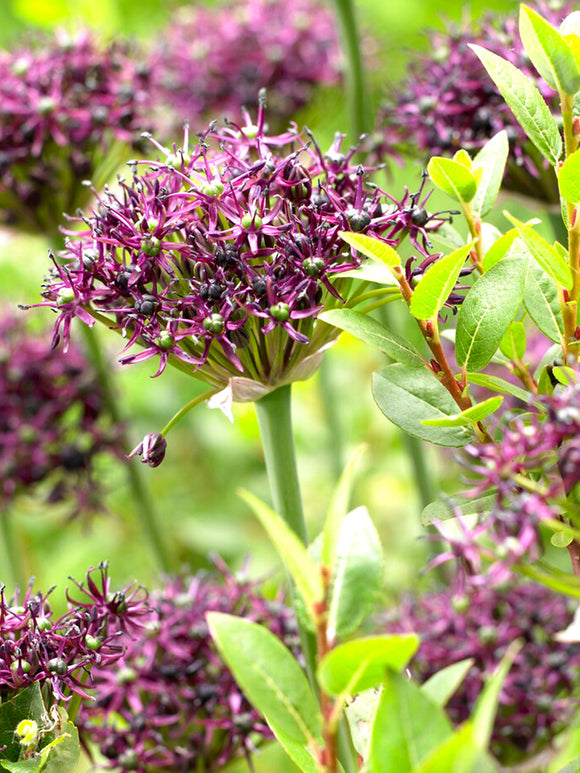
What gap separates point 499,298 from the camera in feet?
1.40

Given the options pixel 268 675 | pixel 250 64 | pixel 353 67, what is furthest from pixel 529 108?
pixel 250 64

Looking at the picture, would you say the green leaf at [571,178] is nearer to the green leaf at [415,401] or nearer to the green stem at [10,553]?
the green leaf at [415,401]

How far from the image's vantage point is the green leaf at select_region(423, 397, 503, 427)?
395mm

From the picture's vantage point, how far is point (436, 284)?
410 millimetres

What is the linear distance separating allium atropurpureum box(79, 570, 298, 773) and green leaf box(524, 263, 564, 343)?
0.30 meters

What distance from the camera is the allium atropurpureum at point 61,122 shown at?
0.94 meters

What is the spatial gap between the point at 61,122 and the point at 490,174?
1.85ft

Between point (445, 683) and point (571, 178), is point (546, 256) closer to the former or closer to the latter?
point (571, 178)

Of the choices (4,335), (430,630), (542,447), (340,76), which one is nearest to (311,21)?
(340,76)

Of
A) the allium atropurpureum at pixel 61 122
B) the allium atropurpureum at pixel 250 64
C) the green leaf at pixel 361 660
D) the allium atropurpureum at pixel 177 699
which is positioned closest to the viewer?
the green leaf at pixel 361 660

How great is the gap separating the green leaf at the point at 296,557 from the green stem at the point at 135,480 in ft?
2.47

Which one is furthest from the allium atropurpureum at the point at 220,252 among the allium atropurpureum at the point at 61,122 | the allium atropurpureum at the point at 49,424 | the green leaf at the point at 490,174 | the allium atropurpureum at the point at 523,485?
the allium atropurpureum at the point at 49,424

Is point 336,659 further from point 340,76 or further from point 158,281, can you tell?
point 340,76

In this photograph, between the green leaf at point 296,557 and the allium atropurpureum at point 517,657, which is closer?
the green leaf at point 296,557
